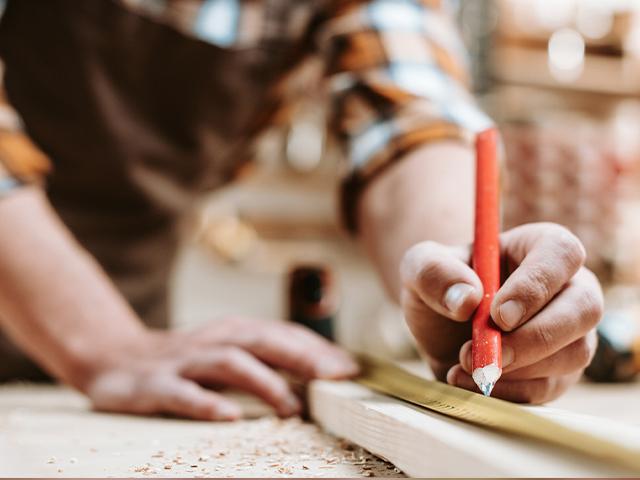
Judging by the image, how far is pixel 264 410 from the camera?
62cm

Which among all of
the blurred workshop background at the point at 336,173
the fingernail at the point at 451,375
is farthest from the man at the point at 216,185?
the blurred workshop background at the point at 336,173

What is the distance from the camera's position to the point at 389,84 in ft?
2.52

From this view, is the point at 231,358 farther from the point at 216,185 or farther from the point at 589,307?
the point at 216,185

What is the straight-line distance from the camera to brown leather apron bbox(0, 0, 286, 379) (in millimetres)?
908

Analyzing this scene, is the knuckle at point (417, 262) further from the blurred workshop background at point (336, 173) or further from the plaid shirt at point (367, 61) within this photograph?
the blurred workshop background at point (336, 173)

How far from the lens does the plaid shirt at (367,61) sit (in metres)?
0.73

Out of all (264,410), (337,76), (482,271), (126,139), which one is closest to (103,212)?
(126,139)

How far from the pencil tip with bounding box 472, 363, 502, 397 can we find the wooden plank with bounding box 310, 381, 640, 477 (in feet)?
0.10

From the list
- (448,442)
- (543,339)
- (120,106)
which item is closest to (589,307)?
(543,339)

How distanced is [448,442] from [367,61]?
0.58 meters

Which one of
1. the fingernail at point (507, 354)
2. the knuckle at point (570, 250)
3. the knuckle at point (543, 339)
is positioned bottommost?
the fingernail at point (507, 354)

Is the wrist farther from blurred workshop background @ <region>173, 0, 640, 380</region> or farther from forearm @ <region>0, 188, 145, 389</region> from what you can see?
blurred workshop background @ <region>173, 0, 640, 380</region>

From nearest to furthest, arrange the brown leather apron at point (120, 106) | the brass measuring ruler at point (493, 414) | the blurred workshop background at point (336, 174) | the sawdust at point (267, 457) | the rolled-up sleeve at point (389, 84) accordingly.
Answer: the brass measuring ruler at point (493, 414), the sawdust at point (267, 457), the rolled-up sleeve at point (389, 84), the brown leather apron at point (120, 106), the blurred workshop background at point (336, 174)

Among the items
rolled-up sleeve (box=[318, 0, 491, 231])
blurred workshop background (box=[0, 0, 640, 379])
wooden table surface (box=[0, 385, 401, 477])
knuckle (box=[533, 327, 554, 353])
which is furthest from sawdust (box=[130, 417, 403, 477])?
blurred workshop background (box=[0, 0, 640, 379])
